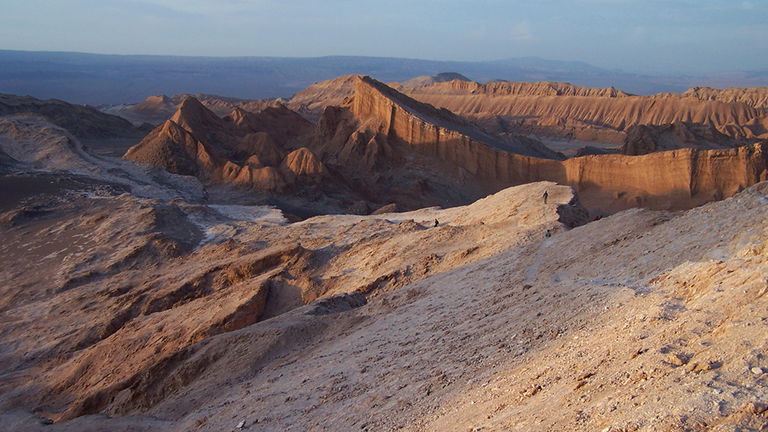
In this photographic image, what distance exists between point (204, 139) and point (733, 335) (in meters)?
34.7

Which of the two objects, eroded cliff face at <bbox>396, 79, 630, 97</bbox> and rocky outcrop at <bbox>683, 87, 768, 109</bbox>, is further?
eroded cliff face at <bbox>396, 79, 630, 97</bbox>

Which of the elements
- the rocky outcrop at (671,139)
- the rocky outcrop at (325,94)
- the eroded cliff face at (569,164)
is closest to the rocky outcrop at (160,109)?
the rocky outcrop at (325,94)

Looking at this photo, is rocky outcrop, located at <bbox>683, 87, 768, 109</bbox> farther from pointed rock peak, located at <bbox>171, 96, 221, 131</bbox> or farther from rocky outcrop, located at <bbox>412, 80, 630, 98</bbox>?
pointed rock peak, located at <bbox>171, 96, 221, 131</bbox>

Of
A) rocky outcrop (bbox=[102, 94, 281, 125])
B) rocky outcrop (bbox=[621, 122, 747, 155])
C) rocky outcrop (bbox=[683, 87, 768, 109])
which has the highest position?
rocky outcrop (bbox=[683, 87, 768, 109])

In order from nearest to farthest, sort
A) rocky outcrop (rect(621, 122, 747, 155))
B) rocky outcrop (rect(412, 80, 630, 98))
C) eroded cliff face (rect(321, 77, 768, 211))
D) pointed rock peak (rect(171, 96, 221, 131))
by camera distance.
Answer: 1. eroded cliff face (rect(321, 77, 768, 211))
2. rocky outcrop (rect(621, 122, 747, 155))
3. pointed rock peak (rect(171, 96, 221, 131))
4. rocky outcrop (rect(412, 80, 630, 98))

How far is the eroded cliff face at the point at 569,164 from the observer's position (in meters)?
23.7

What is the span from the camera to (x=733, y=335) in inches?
198

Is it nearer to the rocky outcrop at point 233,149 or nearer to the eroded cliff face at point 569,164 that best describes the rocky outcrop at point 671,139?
the eroded cliff face at point 569,164

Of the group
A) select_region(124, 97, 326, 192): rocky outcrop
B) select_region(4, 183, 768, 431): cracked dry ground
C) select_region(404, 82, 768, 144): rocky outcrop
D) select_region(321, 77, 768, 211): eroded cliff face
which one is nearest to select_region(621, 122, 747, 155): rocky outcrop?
select_region(321, 77, 768, 211): eroded cliff face

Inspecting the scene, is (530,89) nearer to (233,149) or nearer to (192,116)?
(233,149)

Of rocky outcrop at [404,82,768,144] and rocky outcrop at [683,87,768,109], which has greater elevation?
rocky outcrop at [683,87,768,109]

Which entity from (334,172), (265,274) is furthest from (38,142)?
(265,274)

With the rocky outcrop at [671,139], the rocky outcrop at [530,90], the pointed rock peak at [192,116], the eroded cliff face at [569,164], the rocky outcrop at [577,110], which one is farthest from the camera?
the rocky outcrop at [530,90]

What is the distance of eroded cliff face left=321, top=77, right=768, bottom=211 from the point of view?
2367cm
